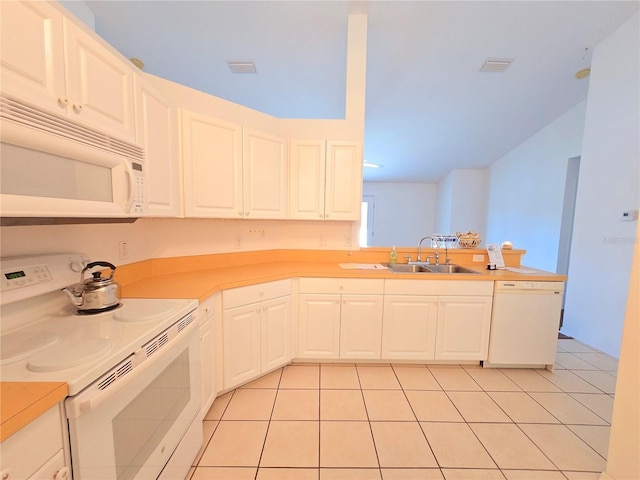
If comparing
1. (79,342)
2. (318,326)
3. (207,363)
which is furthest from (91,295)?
(318,326)

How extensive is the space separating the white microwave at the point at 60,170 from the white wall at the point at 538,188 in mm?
5297

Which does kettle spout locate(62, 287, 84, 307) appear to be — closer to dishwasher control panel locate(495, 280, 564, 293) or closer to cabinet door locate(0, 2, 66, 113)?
cabinet door locate(0, 2, 66, 113)

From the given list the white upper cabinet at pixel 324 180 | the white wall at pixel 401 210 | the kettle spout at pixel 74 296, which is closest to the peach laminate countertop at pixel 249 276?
the kettle spout at pixel 74 296

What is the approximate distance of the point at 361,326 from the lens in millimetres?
2238

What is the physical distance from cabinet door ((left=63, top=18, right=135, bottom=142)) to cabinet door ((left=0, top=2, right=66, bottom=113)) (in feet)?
0.13

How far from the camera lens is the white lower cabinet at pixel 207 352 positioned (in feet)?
5.10

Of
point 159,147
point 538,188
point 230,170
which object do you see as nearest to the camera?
point 159,147

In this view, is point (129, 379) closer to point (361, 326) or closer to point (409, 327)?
point (361, 326)

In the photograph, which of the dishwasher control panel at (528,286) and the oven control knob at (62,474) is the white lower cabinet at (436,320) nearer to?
the dishwasher control panel at (528,286)

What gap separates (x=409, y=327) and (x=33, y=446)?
2.25 meters

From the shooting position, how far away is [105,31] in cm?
233

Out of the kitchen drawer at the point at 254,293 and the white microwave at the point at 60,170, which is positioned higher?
the white microwave at the point at 60,170

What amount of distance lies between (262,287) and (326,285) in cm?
57

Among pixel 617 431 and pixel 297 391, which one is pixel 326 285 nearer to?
pixel 297 391
